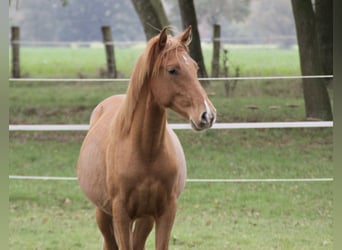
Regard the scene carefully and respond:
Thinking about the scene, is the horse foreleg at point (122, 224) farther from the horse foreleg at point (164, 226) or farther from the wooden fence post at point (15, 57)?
the wooden fence post at point (15, 57)

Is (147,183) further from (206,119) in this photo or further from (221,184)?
(221,184)

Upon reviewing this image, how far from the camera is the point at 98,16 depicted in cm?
5725

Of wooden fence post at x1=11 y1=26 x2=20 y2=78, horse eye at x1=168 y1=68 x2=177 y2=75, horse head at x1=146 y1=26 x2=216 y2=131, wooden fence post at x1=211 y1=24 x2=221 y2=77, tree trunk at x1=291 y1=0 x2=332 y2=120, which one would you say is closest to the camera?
horse head at x1=146 y1=26 x2=216 y2=131

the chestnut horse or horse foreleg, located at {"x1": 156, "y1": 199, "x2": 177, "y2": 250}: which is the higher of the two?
the chestnut horse

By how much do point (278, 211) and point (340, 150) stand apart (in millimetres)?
7207

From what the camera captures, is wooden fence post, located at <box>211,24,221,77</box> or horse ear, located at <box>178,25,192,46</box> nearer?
horse ear, located at <box>178,25,192,46</box>

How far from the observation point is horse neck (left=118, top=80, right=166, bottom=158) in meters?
3.98

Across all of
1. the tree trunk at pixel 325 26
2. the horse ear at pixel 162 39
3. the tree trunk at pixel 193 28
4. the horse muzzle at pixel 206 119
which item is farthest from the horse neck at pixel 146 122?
the tree trunk at pixel 193 28

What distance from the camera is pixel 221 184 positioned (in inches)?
384

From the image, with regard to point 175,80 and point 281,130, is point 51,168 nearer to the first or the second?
point 281,130

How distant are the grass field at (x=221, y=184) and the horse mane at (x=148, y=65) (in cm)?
285

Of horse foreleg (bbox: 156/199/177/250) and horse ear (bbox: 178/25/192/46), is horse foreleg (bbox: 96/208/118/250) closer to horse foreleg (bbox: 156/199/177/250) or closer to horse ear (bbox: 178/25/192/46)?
horse foreleg (bbox: 156/199/177/250)

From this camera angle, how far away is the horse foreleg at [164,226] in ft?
13.3

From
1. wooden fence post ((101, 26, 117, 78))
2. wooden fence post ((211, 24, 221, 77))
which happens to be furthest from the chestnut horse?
wooden fence post ((101, 26, 117, 78))
